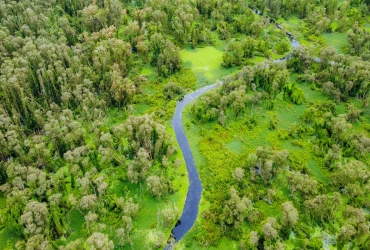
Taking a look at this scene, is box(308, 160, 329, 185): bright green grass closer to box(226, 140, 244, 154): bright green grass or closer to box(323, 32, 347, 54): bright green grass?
box(226, 140, 244, 154): bright green grass

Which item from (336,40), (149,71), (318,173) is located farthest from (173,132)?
(336,40)

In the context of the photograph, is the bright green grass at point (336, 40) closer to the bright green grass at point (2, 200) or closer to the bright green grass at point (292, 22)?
the bright green grass at point (292, 22)

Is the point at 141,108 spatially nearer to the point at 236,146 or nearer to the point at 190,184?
the point at 236,146

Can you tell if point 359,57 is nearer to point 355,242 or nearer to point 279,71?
point 279,71

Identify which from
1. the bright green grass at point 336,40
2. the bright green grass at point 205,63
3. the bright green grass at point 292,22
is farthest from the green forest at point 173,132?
the bright green grass at point 292,22

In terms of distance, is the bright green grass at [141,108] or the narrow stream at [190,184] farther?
the bright green grass at [141,108]

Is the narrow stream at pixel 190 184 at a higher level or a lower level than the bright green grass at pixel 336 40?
lower

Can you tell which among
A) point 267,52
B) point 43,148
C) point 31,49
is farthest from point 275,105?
point 31,49
